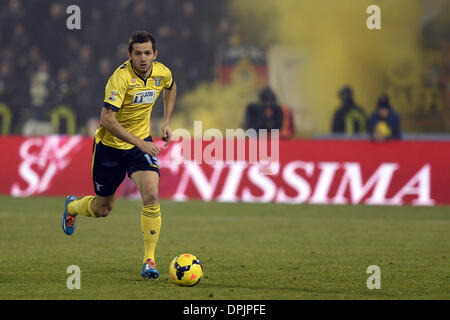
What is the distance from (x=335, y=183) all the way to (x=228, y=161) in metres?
1.74

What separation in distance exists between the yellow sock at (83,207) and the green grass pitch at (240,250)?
1.45 ft

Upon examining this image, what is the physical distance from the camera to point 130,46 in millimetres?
7855

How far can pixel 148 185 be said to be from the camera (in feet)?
25.8

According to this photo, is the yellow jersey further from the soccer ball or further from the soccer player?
the soccer ball

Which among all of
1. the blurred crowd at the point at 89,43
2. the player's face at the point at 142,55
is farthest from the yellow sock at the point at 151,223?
the blurred crowd at the point at 89,43

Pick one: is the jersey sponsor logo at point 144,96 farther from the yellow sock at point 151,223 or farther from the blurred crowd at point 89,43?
the blurred crowd at point 89,43

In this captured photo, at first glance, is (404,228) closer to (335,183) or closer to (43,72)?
(335,183)

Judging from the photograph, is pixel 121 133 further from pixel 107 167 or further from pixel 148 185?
pixel 107 167

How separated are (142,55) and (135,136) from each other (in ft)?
2.21

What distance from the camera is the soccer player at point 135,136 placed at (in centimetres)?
→ 779

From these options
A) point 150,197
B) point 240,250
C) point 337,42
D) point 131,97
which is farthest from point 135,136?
point 337,42
